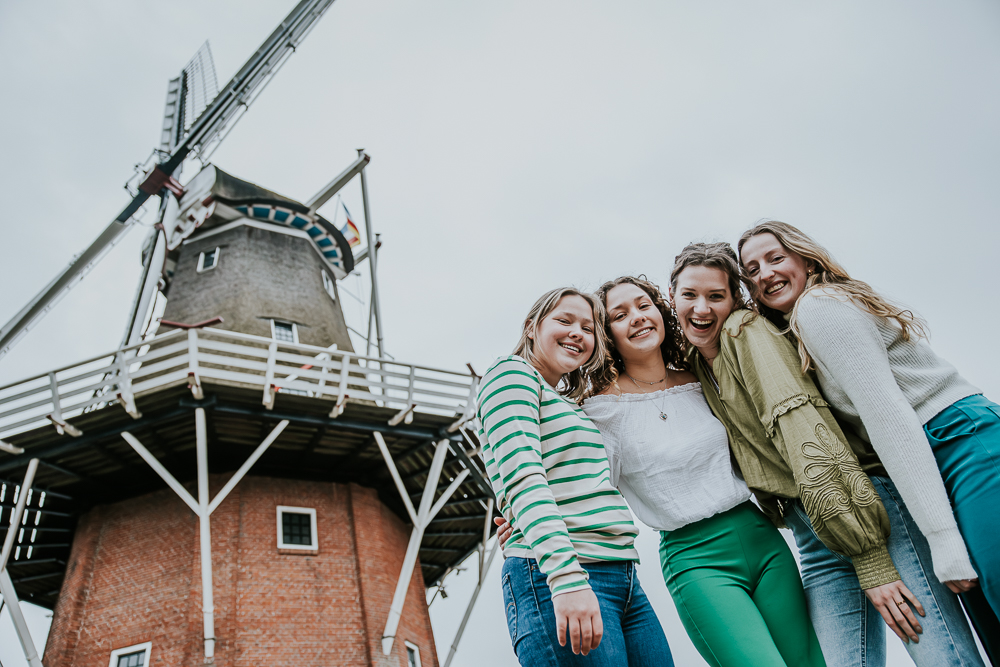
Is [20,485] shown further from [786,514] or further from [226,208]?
[786,514]

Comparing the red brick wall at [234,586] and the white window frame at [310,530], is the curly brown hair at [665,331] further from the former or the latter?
the white window frame at [310,530]

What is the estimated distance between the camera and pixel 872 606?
6.39ft

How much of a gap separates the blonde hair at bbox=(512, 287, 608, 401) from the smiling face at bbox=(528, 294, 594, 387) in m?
0.02

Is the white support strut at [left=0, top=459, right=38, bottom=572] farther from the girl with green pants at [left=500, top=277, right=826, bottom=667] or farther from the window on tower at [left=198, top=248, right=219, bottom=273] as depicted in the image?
the girl with green pants at [left=500, top=277, right=826, bottom=667]

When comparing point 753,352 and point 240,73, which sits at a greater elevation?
point 240,73

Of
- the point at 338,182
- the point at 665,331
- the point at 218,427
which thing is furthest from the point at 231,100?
the point at 665,331

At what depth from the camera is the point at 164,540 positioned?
900 centimetres

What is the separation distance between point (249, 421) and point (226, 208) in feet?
21.8

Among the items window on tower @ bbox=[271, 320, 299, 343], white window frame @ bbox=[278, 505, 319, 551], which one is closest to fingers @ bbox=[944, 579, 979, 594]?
white window frame @ bbox=[278, 505, 319, 551]

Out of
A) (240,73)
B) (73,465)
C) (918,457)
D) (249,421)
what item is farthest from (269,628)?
(240,73)

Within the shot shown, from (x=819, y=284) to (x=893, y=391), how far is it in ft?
1.42

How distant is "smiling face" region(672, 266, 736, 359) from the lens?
246 cm

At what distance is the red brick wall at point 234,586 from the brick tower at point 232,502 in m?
0.02

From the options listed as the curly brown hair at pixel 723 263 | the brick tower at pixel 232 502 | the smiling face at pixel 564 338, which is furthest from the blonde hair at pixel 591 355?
the brick tower at pixel 232 502
